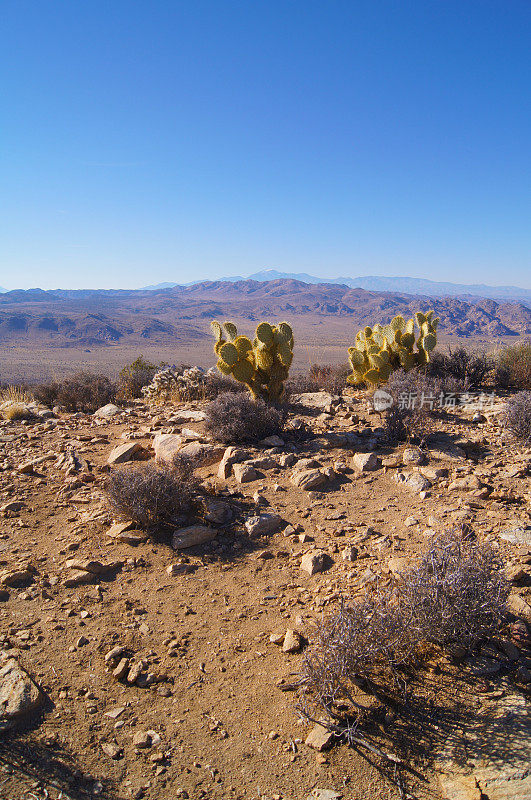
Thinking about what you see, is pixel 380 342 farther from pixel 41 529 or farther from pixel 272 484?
pixel 41 529

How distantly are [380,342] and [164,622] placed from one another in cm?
695

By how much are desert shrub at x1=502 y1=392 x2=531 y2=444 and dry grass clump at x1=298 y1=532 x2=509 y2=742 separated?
3200 mm

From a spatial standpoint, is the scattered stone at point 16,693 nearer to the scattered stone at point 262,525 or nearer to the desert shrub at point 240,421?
the scattered stone at point 262,525

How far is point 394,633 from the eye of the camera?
2531 mm

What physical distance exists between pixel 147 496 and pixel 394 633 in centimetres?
243

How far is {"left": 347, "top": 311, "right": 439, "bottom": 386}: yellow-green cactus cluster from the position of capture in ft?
26.1

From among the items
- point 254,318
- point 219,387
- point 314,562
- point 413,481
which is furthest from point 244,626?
point 254,318

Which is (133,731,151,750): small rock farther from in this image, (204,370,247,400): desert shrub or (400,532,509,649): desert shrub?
(204,370,247,400): desert shrub

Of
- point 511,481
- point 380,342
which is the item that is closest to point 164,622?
point 511,481

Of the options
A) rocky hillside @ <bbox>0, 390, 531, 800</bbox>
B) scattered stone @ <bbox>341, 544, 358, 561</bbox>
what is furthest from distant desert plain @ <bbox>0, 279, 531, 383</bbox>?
scattered stone @ <bbox>341, 544, 358, 561</bbox>

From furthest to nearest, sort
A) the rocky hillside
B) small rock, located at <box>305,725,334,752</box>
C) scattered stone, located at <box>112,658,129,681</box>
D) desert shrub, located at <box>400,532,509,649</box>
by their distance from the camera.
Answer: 1. scattered stone, located at <box>112,658,129,681</box>
2. desert shrub, located at <box>400,532,509,649</box>
3. small rock, located at <box>305,725,334,752</box>
4. the rocky hillside

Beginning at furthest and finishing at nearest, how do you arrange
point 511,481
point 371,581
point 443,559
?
point 511,481, point 371,581, point 443,559

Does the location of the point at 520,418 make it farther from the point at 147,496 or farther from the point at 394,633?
the point at 147,496

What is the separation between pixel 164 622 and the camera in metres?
3.14
